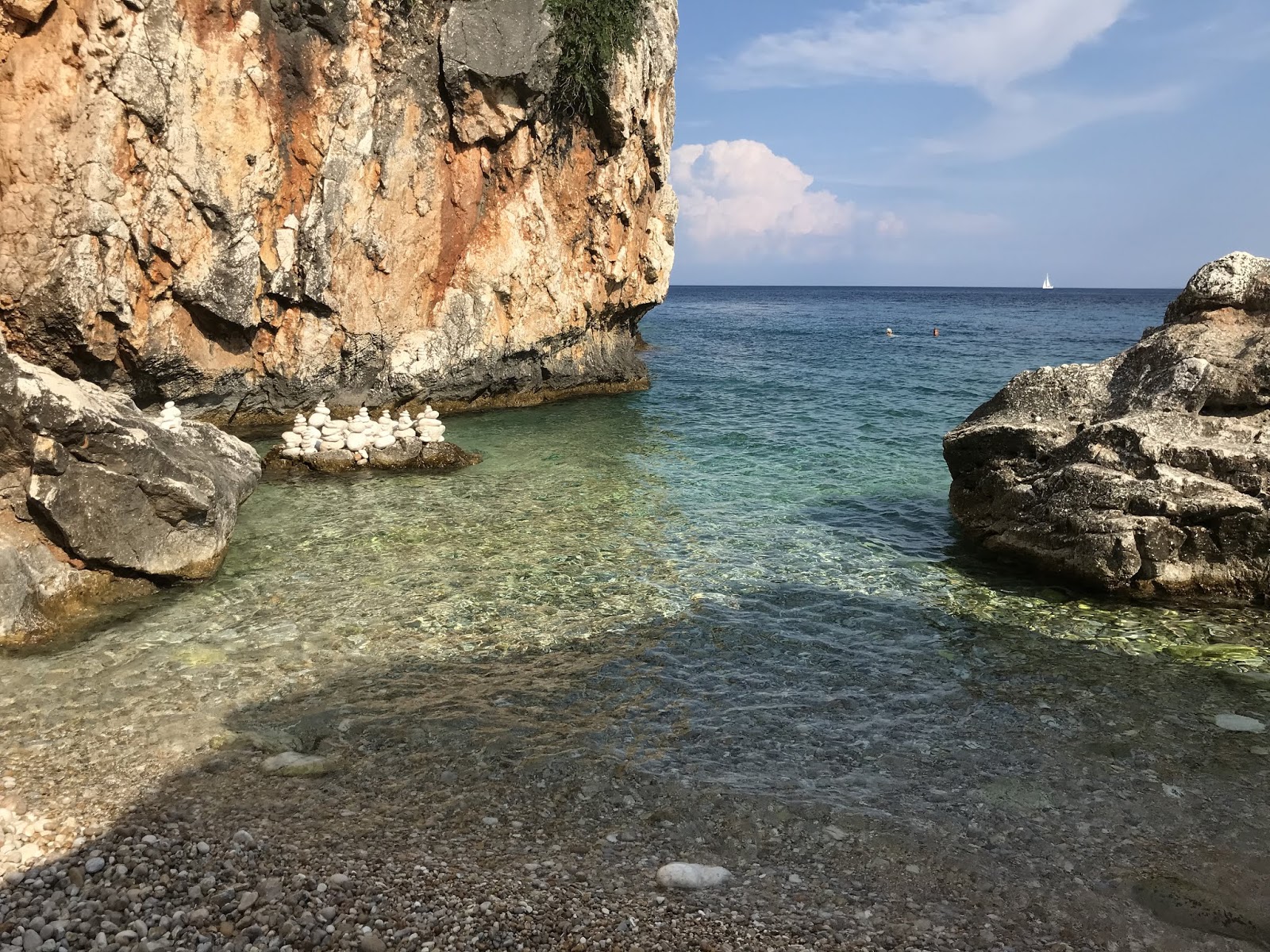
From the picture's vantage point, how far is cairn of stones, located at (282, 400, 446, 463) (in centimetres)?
1617

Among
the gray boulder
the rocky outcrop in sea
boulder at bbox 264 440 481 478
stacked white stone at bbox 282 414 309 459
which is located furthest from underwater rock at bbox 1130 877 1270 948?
the gray boulder

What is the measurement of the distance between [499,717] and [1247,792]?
5.65 metres

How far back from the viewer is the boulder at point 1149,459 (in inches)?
385

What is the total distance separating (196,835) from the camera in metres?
5.34

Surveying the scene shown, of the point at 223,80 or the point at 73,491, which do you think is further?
the point at 223,80

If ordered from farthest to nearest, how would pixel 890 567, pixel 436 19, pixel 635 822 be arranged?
pixel 436 19
pixel 890 567
pixel 635 822

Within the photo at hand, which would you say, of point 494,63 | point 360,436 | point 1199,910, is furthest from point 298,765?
point 494,63

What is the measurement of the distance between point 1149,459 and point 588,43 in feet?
58.8

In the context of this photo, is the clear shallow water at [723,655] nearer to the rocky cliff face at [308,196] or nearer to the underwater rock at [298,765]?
the underwater rock at [298,765]

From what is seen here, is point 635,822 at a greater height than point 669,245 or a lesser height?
lesser

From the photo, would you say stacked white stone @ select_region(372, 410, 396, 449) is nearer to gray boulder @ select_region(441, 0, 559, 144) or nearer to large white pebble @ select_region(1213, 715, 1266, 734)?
gray boulder @ select_region(441, 0, 559, 144)

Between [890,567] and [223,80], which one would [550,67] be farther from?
[890,567]

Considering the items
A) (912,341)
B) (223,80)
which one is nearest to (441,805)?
(223,80)

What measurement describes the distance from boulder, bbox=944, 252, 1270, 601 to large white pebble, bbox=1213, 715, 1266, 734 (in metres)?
2.89
